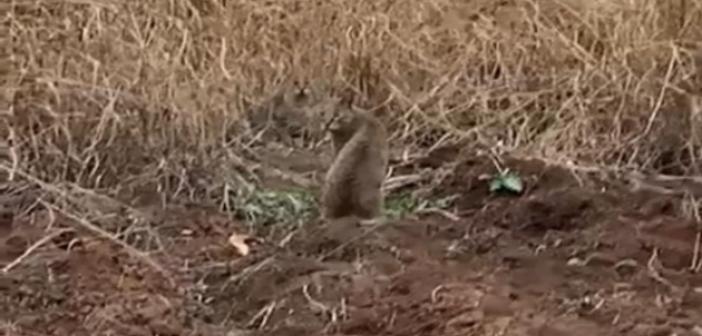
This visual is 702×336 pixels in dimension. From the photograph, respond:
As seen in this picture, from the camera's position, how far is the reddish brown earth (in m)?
3.88

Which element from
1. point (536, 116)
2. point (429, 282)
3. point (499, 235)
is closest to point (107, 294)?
point (429, 282)

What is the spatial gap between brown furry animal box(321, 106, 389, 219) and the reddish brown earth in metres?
0.07

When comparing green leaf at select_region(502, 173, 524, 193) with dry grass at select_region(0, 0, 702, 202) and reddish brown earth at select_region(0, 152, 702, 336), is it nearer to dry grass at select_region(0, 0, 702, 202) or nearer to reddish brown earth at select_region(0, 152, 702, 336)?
reddish brown earth at select_region(0, 152, 702, 336)

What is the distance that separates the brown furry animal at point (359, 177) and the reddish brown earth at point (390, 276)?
0.07 metres

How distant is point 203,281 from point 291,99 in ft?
4.59

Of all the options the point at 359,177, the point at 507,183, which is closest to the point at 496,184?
the point at 507,183

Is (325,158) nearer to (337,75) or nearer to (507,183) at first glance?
(337,75)

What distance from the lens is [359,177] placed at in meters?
4.56

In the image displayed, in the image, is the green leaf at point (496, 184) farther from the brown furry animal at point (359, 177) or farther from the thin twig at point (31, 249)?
the thin twig at point (31, 249)

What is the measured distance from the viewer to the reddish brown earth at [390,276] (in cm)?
388

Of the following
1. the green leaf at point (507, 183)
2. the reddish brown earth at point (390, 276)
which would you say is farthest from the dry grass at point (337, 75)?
the reddish brown earth at point (390, 276)

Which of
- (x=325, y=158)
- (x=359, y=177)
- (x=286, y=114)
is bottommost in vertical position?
(x=325, y=158)

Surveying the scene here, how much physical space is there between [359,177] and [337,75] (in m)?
1.09

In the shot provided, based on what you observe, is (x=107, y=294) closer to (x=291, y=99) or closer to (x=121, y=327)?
(x=121, y=327)
